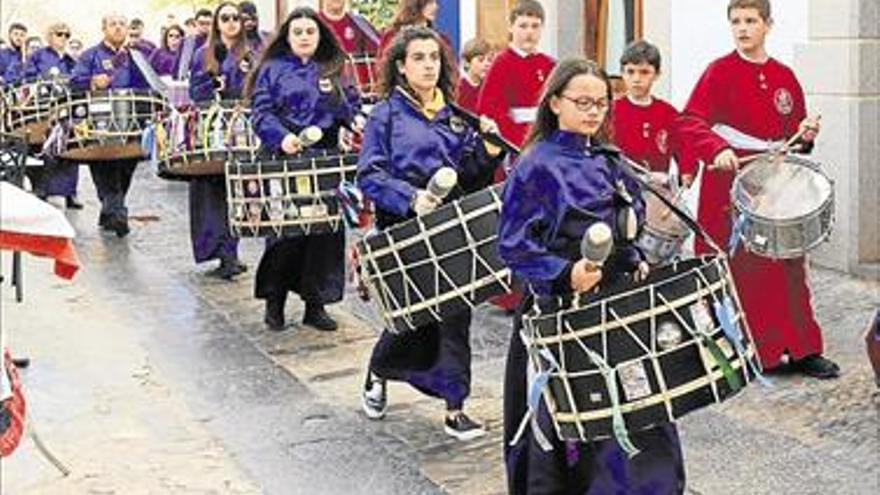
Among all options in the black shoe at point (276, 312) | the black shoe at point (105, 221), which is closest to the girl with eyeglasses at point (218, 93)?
the black shoe at point (276, 312)

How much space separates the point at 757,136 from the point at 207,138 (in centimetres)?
370

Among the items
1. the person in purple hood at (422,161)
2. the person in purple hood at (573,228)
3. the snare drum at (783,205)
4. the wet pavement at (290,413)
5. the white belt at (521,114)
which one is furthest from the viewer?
the white belt at (521,114)

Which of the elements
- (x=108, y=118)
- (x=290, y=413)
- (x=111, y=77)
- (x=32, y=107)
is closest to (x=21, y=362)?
(x=290, y=413)

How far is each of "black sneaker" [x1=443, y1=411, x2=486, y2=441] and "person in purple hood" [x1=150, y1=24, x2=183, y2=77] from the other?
9.71m

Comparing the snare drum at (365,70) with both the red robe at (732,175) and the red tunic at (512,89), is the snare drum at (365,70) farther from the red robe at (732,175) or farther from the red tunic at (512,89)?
the red robe at (732,175)

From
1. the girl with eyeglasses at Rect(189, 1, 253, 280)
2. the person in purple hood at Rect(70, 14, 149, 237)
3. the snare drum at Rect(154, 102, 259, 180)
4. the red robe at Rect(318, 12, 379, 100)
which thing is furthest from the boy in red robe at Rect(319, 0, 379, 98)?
the person in purple hood at Rect(70, 14, 149, 237)

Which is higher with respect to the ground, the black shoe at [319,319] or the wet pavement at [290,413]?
the black shoe at [319,319]

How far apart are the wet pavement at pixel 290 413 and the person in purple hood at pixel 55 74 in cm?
460

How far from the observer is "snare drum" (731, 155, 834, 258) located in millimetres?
6270

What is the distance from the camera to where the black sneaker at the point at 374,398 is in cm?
650

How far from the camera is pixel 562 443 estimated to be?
14.5 ft

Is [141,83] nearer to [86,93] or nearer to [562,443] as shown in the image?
[86,93]

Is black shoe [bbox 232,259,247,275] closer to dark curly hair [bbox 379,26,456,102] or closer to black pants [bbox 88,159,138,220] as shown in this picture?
black pants [bbox 88,159,138,220]

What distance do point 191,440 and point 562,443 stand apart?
2.32 m
